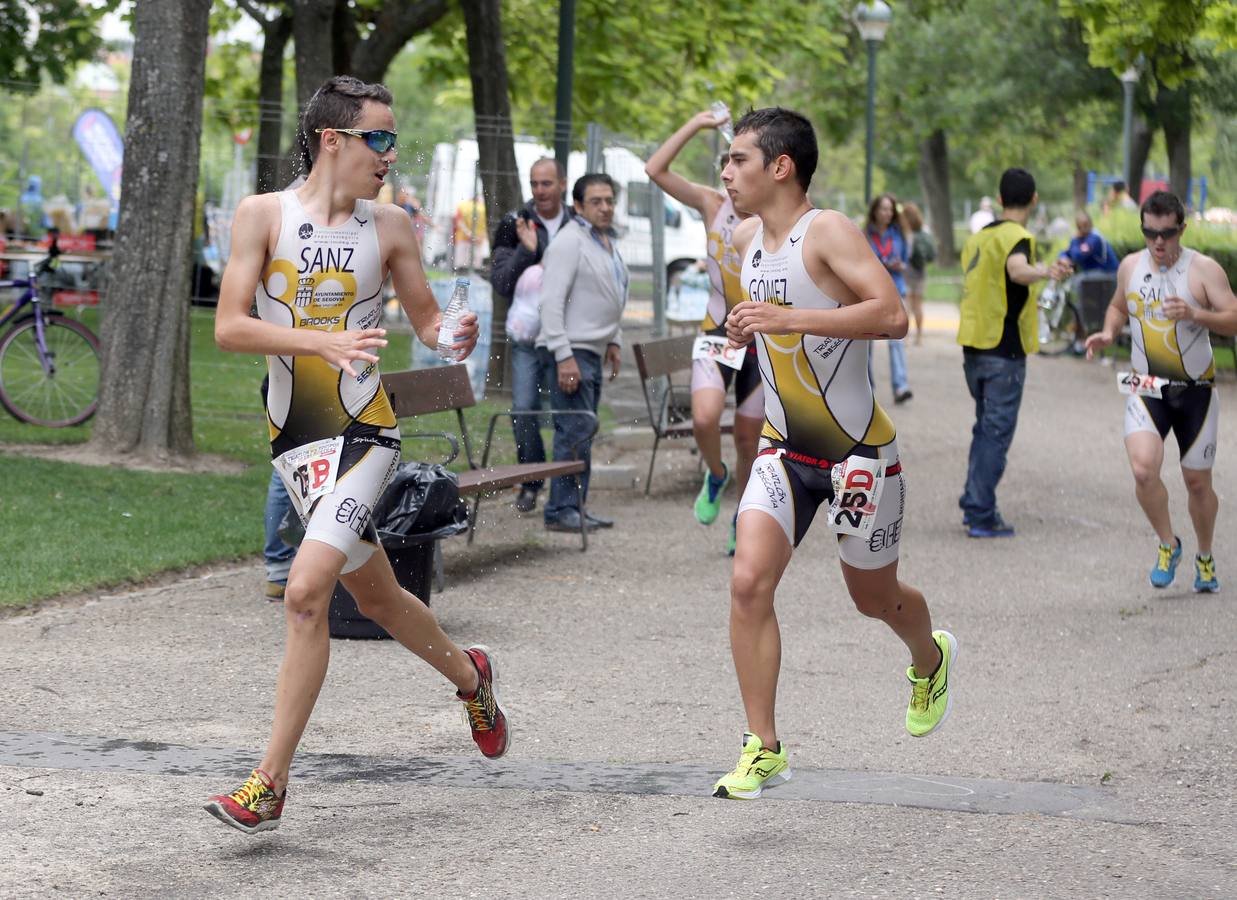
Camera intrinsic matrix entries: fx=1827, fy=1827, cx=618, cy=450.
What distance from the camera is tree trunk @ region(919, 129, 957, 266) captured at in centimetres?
5184

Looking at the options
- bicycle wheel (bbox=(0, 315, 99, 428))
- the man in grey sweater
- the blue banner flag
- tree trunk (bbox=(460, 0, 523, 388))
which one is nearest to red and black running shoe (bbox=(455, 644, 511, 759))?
the man in grey sweater

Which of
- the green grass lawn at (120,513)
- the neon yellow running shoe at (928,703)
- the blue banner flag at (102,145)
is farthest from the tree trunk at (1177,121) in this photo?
the neon yellow running shoe at (928,703)

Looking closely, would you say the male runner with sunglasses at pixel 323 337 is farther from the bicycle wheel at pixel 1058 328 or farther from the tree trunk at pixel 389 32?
the bicycle wheel at pixel 1058 328

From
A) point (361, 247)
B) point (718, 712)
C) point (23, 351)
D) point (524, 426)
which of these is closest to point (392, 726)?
point (718, 712)

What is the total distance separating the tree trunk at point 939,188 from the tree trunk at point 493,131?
3543 centimetres

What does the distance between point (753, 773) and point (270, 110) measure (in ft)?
34.2

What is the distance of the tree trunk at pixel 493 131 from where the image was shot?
48.6 feet

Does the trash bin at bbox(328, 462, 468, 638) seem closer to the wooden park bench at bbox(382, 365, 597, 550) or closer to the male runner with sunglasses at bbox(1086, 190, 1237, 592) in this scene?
the wooden park bench at bbox(382, 365, 597, 550)

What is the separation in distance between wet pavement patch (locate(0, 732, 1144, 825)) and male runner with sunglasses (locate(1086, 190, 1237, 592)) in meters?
3.64

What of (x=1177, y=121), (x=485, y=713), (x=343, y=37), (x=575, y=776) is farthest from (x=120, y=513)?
(x=1177, y=121)

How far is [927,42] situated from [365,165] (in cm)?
4580

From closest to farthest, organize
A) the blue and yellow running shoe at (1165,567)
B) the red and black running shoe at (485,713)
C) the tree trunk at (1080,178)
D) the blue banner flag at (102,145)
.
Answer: the red and black running shoe at (485,713)
the blue and yellow running shoe at (1165,567)
the blue banner flag at (102,145)
the tree trunk at (1080,178)

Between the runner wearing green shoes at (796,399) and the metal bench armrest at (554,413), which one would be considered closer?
the runner wearing green shoes at (796,399)

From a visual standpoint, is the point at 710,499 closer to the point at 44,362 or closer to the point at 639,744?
the point at 639,744
